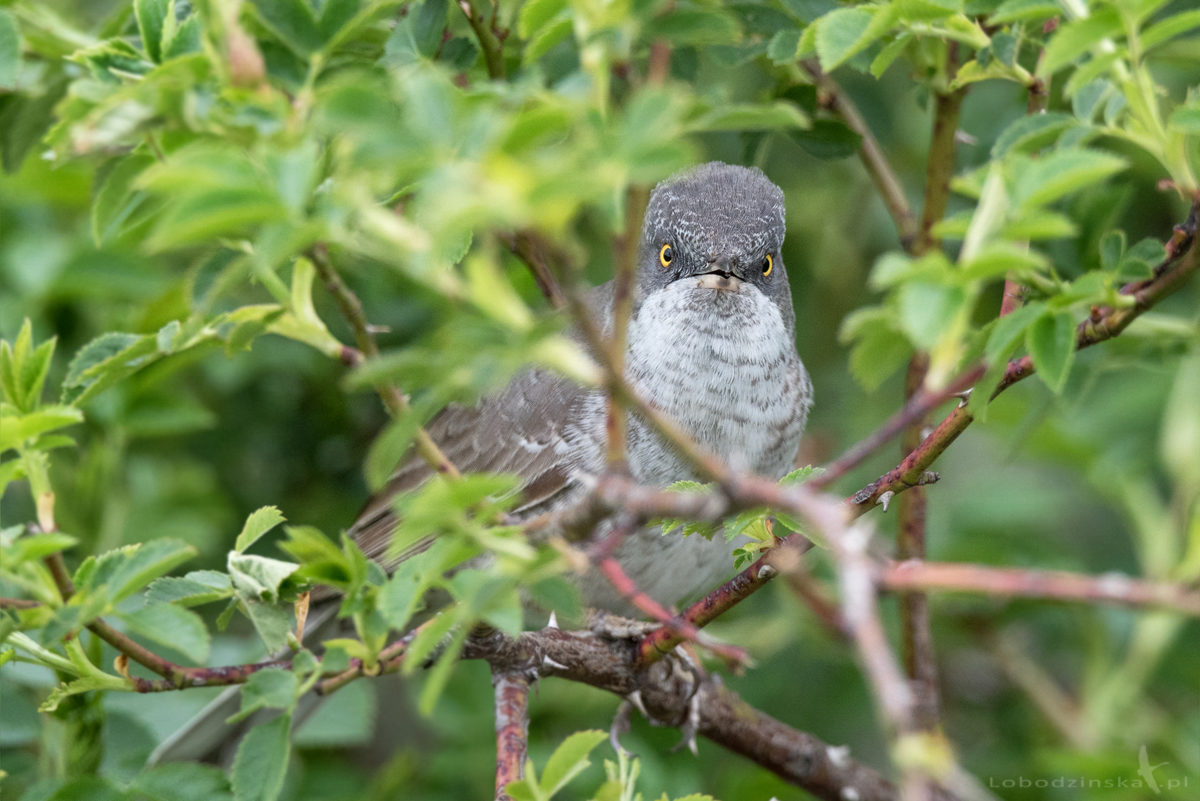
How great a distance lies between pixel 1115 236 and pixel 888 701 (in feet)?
4.91

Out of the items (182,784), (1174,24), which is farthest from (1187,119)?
(182,784)

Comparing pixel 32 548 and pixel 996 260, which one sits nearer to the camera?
pixel 996 260

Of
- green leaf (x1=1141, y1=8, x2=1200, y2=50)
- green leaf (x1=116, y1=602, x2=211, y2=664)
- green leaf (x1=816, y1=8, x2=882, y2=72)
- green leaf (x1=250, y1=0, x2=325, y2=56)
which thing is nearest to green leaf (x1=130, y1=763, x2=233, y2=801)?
green leaf (x1=116, y1=602, x2=211, y2=664)

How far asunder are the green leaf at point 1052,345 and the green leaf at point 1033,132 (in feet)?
1.11

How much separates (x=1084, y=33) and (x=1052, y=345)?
465 millimetres

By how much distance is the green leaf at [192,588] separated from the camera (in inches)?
82.5

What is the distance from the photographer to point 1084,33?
5.77 feet

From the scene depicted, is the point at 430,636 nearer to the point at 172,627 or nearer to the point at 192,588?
the point at 172,627

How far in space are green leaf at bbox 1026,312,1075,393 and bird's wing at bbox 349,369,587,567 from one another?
73.0 inches

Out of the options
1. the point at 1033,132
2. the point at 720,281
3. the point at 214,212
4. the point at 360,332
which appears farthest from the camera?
the point at 720,281

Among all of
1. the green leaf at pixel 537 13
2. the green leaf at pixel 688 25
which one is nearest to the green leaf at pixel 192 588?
the green leaf at pixel 537 13

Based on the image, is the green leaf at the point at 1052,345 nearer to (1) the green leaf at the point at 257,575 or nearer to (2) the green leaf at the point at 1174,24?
(2) the green leaf at the point at 1174,24

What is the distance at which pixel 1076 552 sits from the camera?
4.84 meters

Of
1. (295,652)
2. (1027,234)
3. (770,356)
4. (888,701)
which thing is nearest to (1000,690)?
(770,356)
